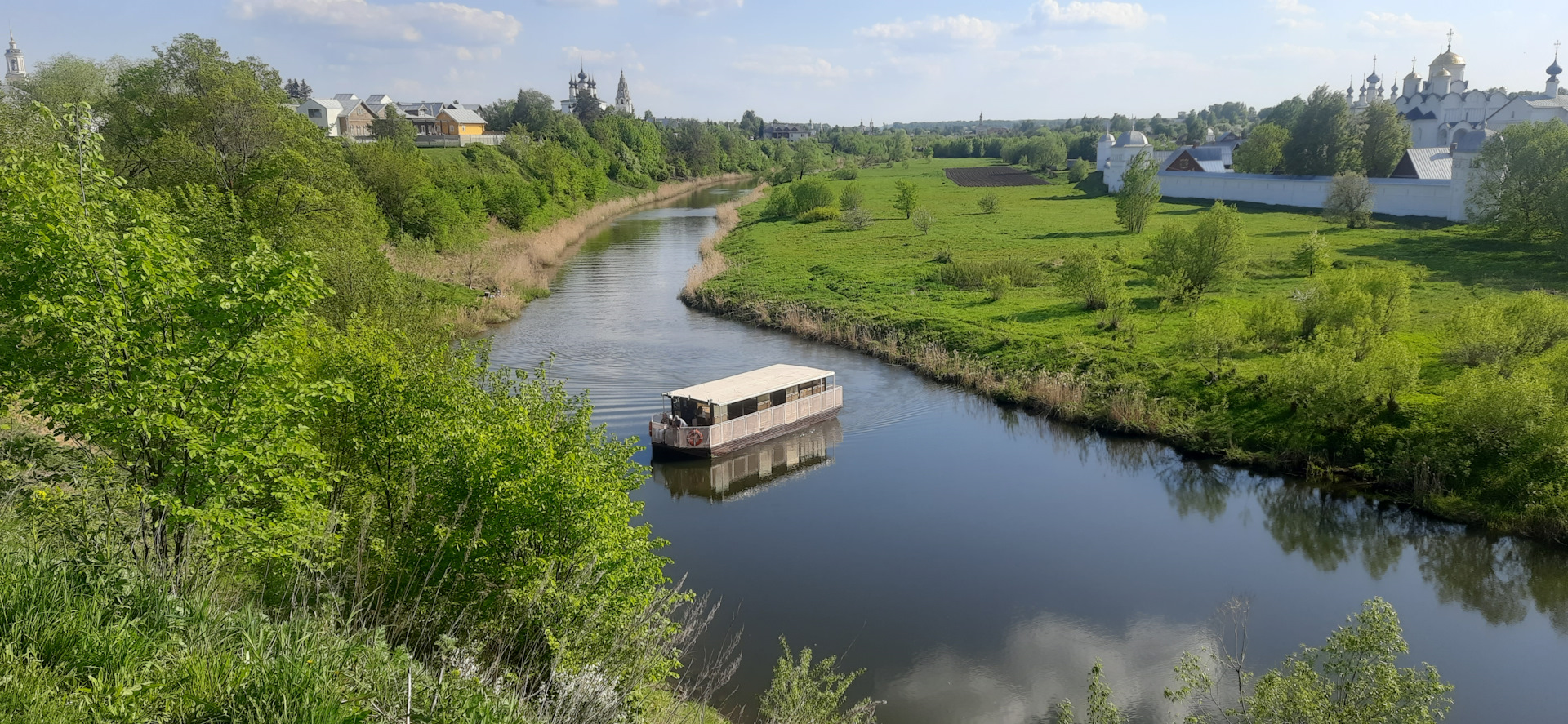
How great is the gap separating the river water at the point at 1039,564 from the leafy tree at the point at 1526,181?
37867 millimetres

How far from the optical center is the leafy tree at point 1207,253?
40.7 metres

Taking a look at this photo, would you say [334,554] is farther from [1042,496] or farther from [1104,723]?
[1042,496]

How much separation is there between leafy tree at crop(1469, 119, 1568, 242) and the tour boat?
4358cm

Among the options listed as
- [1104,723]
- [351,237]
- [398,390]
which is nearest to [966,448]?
[1104,723]

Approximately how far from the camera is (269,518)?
10.3 m

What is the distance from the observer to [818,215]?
3150 inches

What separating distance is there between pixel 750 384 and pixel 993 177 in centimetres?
11255

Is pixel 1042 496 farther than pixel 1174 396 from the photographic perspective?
No

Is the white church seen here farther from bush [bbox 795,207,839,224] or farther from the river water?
the river water

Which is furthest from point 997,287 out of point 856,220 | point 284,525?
point 284,525

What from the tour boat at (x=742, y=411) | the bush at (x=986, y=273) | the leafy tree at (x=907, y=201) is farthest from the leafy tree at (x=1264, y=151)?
the tour boat at (x=742, y=411)

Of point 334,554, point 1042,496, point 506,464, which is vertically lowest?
point 1042,496

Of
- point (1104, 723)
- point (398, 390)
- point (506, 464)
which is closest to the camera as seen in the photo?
point (1104, 723)

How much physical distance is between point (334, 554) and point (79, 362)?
385cm
